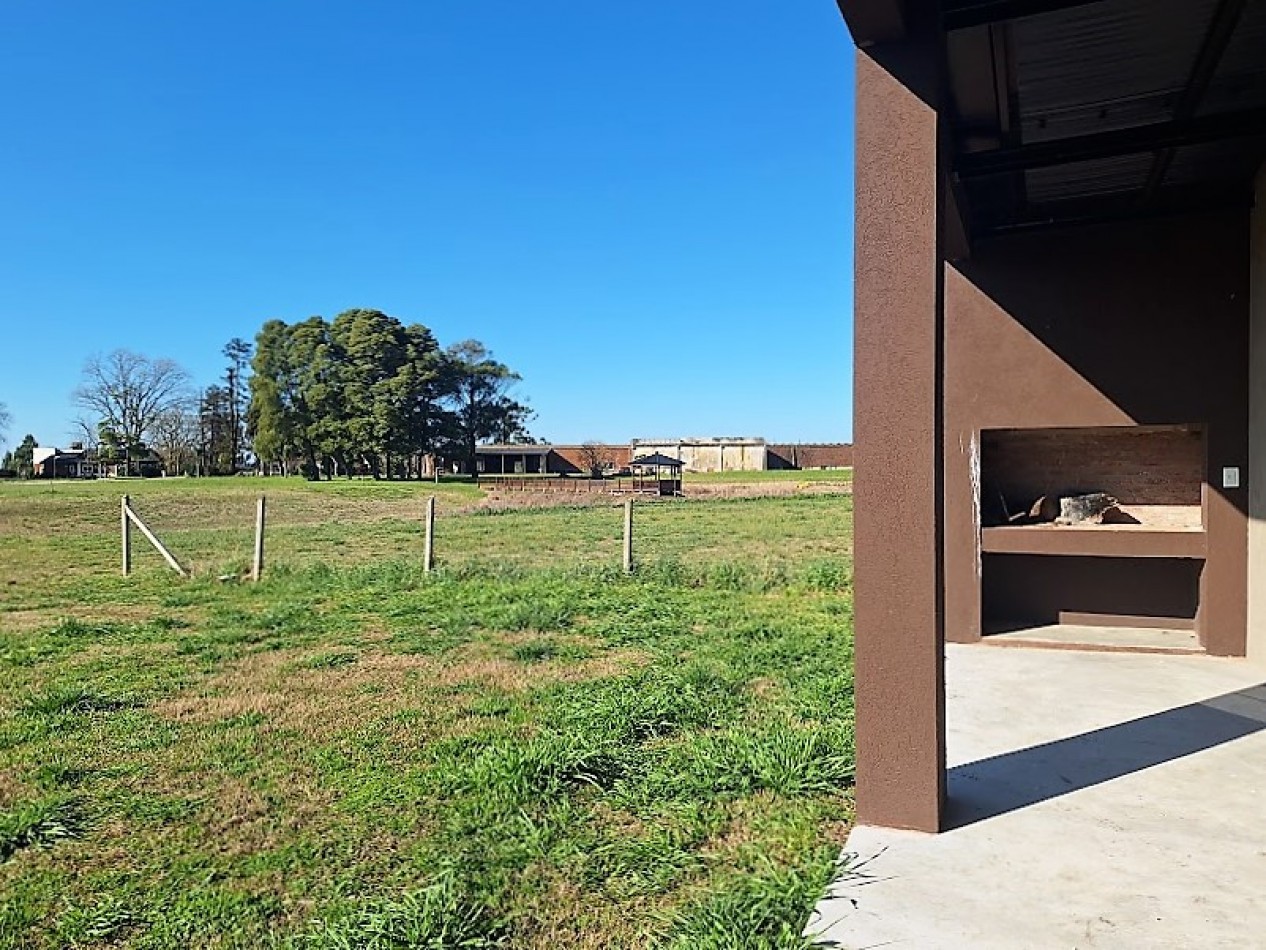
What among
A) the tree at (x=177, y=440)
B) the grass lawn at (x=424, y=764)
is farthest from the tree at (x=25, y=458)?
the grass lawn at (x=424, y=764)

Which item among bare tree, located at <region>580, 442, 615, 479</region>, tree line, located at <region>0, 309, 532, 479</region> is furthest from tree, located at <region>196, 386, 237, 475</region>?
bare tree, located at <region>580, 442, 615, 479</region>

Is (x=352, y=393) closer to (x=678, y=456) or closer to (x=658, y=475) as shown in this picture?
(x=658, y=475)

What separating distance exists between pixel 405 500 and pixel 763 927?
1051 inches

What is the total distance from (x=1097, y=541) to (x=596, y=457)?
49.9m

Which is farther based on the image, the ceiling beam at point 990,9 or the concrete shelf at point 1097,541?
the concrete shelf at point 1097,541

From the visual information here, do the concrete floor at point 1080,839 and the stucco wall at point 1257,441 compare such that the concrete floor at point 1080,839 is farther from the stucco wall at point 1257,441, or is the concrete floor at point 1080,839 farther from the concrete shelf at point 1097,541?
the concrete shelf at point 1097,541

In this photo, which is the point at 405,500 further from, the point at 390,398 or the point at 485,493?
the point at 390,398

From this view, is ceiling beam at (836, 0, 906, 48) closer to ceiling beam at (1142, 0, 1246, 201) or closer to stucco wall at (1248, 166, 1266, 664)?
ceiling beam at (1142, 0, 1246, 201)

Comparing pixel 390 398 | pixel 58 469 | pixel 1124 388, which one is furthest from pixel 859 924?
pixel 58 469

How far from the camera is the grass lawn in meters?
2.29

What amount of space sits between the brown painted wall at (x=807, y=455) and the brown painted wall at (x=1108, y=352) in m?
49.4

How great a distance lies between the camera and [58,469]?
61.6m

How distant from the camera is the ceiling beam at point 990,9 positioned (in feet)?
9.45

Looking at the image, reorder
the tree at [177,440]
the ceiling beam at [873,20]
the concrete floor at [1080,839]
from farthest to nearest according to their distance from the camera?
the tree at [177,440]
the ceiling beam at [873,20]
the concrete floor at [1080,839]
